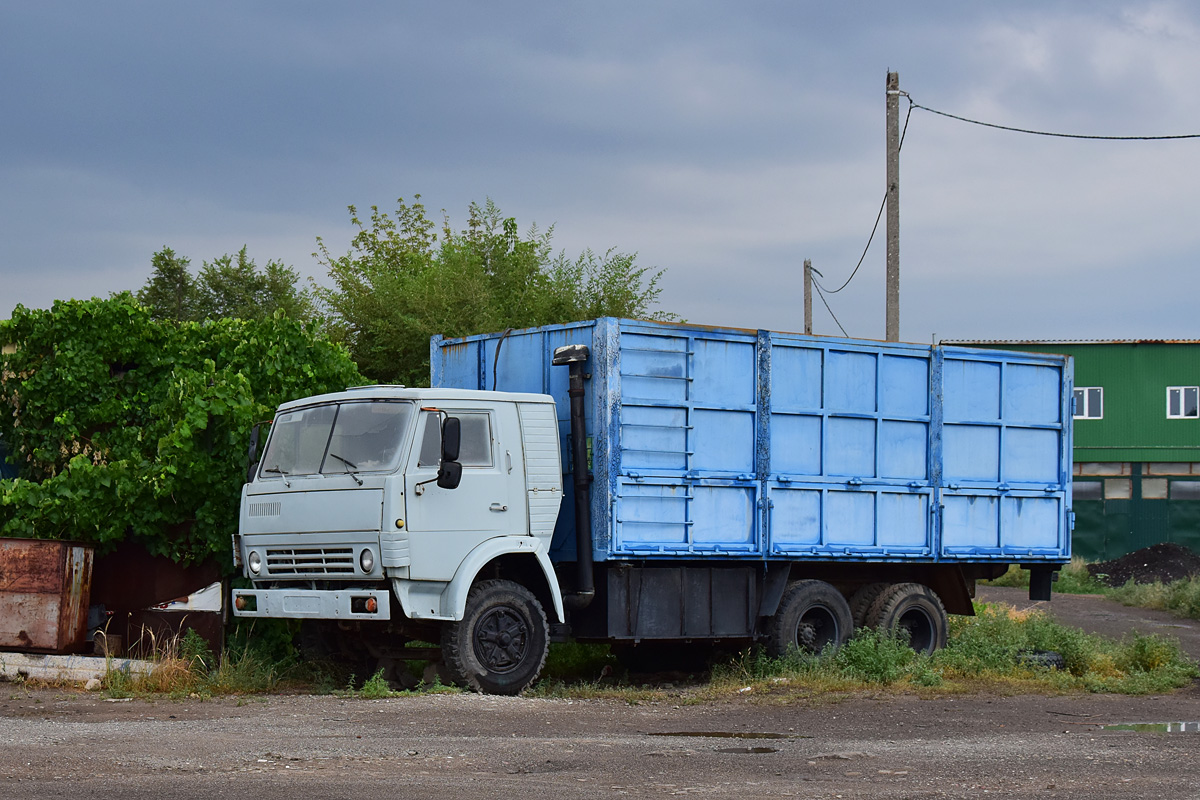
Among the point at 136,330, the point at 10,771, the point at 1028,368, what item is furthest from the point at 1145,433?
the point at 10,771

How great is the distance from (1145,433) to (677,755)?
36.7m

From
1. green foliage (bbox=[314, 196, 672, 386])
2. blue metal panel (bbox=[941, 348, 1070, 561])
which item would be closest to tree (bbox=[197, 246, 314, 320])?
green foliage (bbox=[314, 196, 672, 386])

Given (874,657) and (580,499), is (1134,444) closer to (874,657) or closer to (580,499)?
(874,657)

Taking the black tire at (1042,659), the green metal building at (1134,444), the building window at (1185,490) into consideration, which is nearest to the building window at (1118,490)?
the green metal building at (1134,444)

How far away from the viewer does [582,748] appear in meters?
9.19

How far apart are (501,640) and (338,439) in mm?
2194

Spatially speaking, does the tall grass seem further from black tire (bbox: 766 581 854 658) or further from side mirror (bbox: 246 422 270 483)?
side mirror (bbox: 246 422 270 483)

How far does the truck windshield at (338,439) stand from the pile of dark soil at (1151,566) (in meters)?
28.7

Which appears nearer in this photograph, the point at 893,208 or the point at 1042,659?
the point at 1042,659

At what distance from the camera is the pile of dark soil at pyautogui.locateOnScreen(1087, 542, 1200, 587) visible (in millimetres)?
36656

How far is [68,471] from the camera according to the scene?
13.8 meters

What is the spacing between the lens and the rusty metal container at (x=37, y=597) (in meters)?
13.1

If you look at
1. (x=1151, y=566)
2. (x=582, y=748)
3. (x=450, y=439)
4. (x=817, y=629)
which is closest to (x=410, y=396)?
(x=450, y=439)

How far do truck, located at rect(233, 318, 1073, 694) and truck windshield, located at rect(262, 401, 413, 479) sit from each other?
2 cm
